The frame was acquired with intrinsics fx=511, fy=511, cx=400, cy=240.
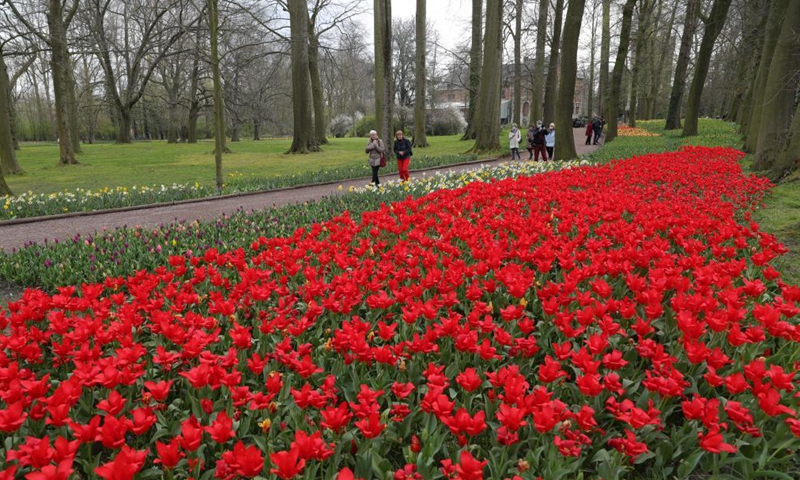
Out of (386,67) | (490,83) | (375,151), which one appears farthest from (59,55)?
(490,83)

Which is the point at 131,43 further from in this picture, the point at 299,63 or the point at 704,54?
the point at 704,54

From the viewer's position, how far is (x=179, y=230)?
6.54 meters

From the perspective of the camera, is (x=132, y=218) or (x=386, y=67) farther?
(x=386, y=67)

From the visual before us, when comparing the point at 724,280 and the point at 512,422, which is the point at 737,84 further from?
the point at 512,422

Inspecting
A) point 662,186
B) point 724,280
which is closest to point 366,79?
point 662,186

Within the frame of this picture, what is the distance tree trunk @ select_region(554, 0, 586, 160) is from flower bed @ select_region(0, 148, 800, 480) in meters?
11.5

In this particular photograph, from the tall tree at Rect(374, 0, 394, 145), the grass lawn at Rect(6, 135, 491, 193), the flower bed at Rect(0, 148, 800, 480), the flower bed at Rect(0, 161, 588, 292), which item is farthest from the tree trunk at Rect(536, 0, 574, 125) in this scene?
the flower bed at Rect(0, 148, 800, 480)

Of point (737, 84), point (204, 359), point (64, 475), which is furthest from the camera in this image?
point (737, 84)

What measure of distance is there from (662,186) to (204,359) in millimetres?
8107

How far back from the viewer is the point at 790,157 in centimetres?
928

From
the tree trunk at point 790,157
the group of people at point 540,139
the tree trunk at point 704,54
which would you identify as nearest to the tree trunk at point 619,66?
the tree trunk at point 704,54

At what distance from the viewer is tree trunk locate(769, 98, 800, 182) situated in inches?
359

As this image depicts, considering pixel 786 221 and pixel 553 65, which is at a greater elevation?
pixel 553 65

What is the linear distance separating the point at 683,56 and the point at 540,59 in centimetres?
690
